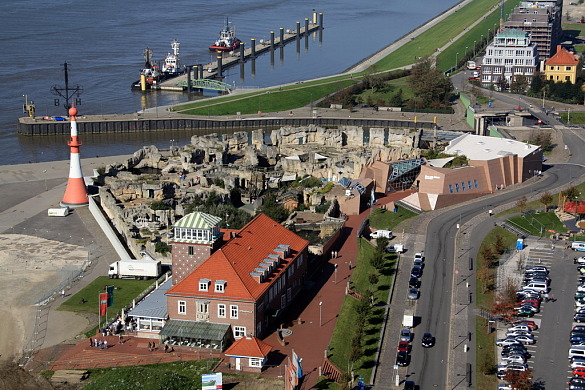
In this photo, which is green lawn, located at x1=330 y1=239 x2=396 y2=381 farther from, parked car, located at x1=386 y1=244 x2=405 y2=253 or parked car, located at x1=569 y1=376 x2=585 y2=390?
parked car, located at x1=569 y1=376 x2=585 y2=390

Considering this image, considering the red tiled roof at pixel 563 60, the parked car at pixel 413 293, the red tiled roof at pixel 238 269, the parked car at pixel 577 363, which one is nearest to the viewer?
the parked car at pixel 577 363

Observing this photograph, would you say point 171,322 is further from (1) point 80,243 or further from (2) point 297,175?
(2) point 297,175

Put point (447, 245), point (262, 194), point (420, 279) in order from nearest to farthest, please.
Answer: point (420, 279) < point (447, 245) < point (262, 194)

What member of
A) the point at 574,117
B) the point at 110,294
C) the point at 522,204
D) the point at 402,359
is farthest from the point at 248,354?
the point at 574,117

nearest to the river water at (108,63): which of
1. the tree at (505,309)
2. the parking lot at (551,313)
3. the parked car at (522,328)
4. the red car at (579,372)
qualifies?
the parking lot at (551,313)

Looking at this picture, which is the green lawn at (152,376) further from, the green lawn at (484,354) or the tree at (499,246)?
the tree at (499,246)

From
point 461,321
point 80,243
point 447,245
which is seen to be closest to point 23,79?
point 80,243
